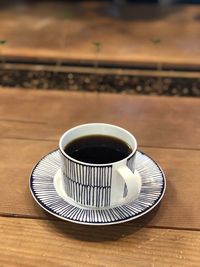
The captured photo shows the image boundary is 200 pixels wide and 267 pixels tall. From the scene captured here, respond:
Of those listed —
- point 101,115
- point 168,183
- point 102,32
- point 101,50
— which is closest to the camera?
point 168,183

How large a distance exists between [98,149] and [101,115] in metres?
0.26

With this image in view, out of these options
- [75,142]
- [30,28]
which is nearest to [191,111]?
[75,142]

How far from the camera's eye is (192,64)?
1.06 meters

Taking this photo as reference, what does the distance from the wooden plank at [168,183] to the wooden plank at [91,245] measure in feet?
0.06

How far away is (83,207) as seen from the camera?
56 centimetres

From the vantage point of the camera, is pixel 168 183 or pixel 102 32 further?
pixel 102 32

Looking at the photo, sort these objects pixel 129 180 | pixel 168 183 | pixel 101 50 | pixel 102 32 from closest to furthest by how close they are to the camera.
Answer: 1. pixel 129 180
2. pixel 168 183
3. pixel 101 50
4. pixel 102 32

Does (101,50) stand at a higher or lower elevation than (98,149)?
lower

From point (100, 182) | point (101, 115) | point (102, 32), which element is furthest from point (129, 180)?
point (102, 32)

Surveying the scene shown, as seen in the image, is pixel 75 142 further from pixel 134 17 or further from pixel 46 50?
pixel 134 17

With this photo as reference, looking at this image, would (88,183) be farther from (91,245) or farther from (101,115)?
(101,115)

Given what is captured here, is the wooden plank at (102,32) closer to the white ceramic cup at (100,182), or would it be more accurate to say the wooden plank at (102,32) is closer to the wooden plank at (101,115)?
the wooden plank at (101,115)

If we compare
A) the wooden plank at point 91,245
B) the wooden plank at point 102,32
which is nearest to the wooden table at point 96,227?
the wooden plank at point 91,245

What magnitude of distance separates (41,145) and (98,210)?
22cm
